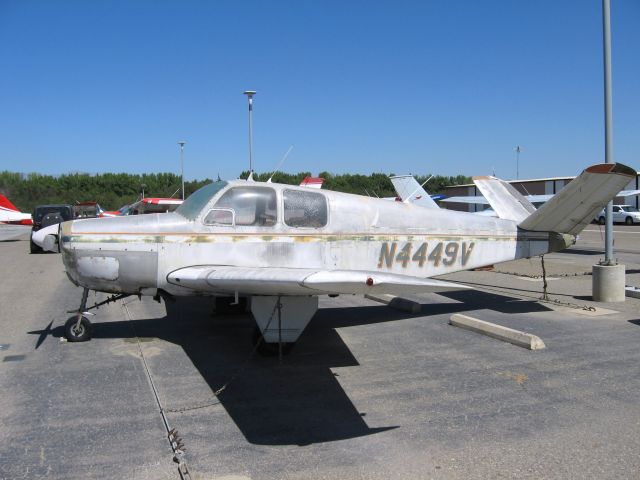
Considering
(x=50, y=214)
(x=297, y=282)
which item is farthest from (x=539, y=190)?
(x=297, y=282)

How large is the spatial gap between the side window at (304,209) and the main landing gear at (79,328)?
2947 millimetres

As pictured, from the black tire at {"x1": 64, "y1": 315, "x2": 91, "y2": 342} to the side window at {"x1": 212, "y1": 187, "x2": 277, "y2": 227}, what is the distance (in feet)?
8.15

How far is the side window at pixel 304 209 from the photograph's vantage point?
6.59 meters

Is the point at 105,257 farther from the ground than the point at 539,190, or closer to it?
closer to it

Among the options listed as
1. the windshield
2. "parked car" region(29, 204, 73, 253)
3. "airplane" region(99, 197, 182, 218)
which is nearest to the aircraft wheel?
the windshield

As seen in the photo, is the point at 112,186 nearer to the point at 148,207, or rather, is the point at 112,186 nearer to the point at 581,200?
the point at 148,207

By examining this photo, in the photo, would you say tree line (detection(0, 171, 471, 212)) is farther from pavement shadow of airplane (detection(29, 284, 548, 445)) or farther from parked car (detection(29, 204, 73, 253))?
pavement shadow of airplane (detection(29, 284, 548, 445))

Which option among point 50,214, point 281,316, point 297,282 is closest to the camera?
point 297,282

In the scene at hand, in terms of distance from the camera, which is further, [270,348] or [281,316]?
[270,348]

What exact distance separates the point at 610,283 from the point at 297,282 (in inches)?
287

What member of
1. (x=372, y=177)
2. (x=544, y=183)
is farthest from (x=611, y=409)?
(x=372, y=177)

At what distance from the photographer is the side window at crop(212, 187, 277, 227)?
6.46 m

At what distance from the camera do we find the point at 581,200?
7906 mm

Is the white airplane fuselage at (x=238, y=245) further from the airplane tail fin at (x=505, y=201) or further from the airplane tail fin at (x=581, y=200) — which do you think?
the airplane tail fin at (x=505, y=201)
